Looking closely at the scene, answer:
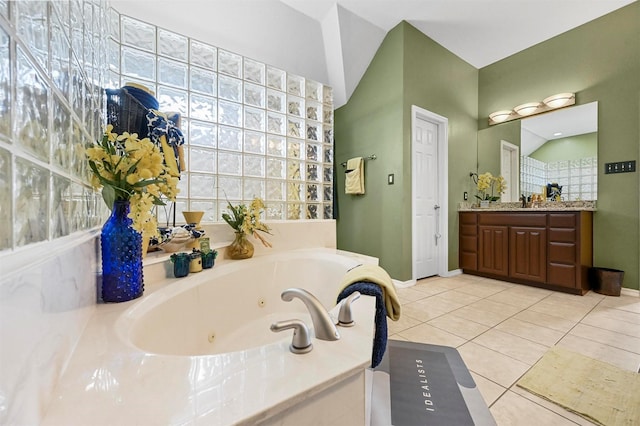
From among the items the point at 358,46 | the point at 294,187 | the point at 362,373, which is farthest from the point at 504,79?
the point at 362,373

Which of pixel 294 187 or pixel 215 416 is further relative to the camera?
pixel 294 187

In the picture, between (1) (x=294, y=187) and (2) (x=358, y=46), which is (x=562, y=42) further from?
(1) (x=294, y=187)

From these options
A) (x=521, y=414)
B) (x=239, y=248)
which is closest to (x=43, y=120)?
(x=239, y=248)

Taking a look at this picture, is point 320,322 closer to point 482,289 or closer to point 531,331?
point 531,331

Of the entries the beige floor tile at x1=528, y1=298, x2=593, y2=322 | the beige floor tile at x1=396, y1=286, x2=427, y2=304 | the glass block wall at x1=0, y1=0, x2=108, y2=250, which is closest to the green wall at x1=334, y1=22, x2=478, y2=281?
the beige floor tile at x1=396, y1=286, x2=427, y2=304

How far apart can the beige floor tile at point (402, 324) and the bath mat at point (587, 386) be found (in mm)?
650

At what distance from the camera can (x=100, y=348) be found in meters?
0.53

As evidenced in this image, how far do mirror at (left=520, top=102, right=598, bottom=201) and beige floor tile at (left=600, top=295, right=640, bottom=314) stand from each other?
Answer: 971 mm

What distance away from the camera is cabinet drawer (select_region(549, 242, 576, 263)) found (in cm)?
226

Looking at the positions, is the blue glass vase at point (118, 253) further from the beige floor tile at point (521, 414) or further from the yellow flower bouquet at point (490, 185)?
the yellow flower bouquet at point (490, 185)

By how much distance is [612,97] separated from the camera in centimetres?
238

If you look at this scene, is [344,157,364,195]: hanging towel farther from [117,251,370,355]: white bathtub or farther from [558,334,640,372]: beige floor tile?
[558,334,640,372]: beige floor tile

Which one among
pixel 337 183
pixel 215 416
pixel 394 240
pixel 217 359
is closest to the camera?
pixel 215 416

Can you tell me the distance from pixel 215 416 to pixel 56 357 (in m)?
0.32
